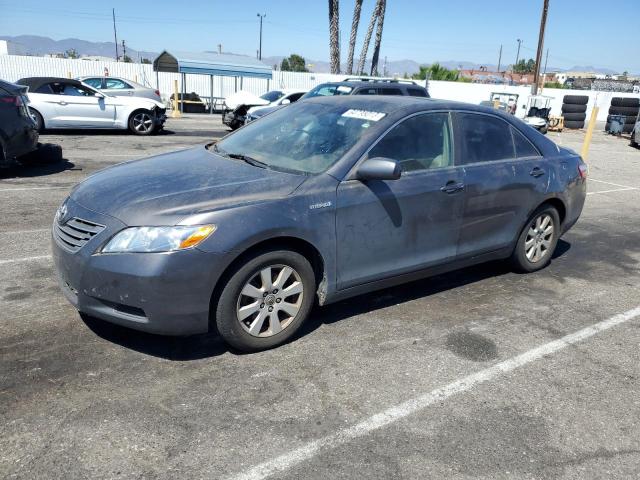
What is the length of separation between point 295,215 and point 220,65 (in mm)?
23908

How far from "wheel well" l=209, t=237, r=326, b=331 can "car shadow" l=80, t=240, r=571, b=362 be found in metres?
0.23

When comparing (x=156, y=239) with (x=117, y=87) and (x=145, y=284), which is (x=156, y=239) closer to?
(x=145, y=284)

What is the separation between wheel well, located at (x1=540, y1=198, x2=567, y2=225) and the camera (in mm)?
5324

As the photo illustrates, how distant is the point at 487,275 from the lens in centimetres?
543

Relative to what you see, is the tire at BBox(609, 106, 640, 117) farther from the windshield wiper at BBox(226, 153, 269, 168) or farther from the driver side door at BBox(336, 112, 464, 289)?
the windshield wiper at BBox(226, 153, 269, 168)

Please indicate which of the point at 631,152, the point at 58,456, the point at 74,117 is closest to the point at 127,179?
the point at 58,456

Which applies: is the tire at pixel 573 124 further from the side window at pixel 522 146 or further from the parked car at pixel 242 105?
the side window at pixel 522 146

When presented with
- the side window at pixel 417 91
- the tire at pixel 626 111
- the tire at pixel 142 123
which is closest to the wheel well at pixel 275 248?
the side window at pixel 417 91

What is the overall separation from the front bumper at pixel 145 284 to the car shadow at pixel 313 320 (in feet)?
1.10

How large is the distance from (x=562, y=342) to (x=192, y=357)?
2.63m

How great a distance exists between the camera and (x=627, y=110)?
86.2 feet

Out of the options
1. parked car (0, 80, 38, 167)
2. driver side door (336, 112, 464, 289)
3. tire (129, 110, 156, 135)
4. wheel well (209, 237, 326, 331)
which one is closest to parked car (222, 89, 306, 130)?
tire (129, 110, 156, 135)

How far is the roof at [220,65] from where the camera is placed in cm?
2498

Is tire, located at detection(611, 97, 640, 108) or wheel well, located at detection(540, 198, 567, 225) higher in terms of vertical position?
tire, located at detection(611, 97, 640, 108)
